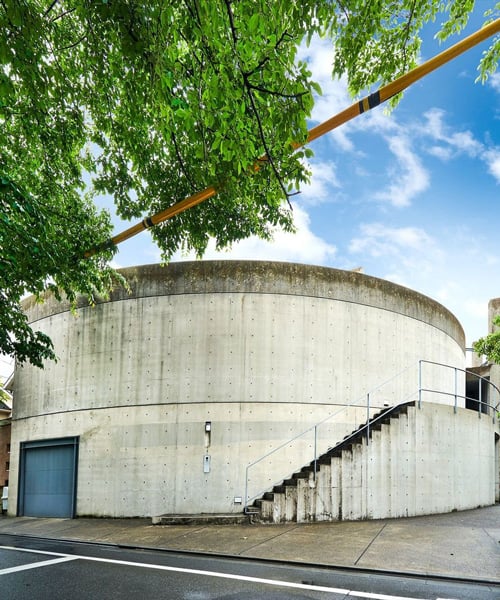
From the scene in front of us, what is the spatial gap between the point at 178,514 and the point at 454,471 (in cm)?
682

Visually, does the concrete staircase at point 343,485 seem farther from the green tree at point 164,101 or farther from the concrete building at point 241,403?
the green tree at point 164,101

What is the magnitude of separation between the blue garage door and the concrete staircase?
5.62 meters

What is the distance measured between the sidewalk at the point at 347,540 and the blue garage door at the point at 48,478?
1431 mm

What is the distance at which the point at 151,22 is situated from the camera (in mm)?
4312

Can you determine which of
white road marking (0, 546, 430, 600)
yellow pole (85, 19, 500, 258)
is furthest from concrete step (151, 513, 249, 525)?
yellow pole (85, 19, 500, 258)

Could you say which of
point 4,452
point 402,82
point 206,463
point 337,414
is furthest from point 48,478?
point 402,82

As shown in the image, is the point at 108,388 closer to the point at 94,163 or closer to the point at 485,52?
the point at 94,163

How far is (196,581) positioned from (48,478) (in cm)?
954

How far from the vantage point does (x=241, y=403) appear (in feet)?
42.2

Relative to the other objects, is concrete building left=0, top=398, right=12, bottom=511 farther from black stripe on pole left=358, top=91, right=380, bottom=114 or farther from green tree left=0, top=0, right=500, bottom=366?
black stripe on pole left=358, top=91, right=380, bottom=114

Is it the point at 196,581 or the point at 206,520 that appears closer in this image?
the point at 196,581

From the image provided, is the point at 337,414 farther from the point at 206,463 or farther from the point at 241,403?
the point at 206,463

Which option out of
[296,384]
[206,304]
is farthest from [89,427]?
[296,384]

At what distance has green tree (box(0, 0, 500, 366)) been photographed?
175 inches
